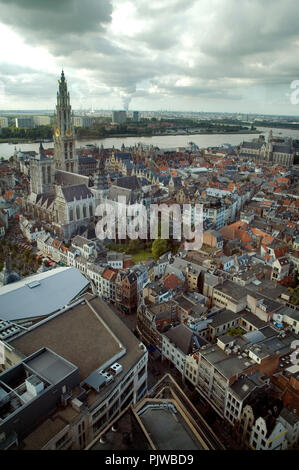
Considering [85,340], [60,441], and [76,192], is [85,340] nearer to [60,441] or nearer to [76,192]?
[60,441]

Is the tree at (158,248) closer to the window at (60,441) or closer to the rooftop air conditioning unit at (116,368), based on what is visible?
the rooftop air conditioning unit at (116,368)

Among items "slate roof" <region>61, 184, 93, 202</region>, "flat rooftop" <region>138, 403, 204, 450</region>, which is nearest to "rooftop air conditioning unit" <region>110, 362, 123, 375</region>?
"flat rooftop" <region>138, 403, 204, 450</region>

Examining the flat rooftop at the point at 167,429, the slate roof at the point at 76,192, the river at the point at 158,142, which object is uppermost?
the river at the point at 158,142

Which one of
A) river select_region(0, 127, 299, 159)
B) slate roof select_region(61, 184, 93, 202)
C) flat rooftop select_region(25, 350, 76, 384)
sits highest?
river select_region(0, 127, 299, 159)

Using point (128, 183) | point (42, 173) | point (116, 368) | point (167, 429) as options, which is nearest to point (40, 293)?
point (116, 368)

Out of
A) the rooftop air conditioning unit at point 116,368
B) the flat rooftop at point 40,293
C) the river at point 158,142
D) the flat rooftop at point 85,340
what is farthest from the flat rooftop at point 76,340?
the river at point 158,142

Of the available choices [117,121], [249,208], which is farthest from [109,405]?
[117,121]

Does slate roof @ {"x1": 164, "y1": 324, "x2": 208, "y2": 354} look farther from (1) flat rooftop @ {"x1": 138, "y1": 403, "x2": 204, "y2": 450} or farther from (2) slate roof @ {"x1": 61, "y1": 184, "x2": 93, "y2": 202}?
(2) slate roof @ {"x1": 61, "y1": 184, "x2": 93, "y2": 202}
